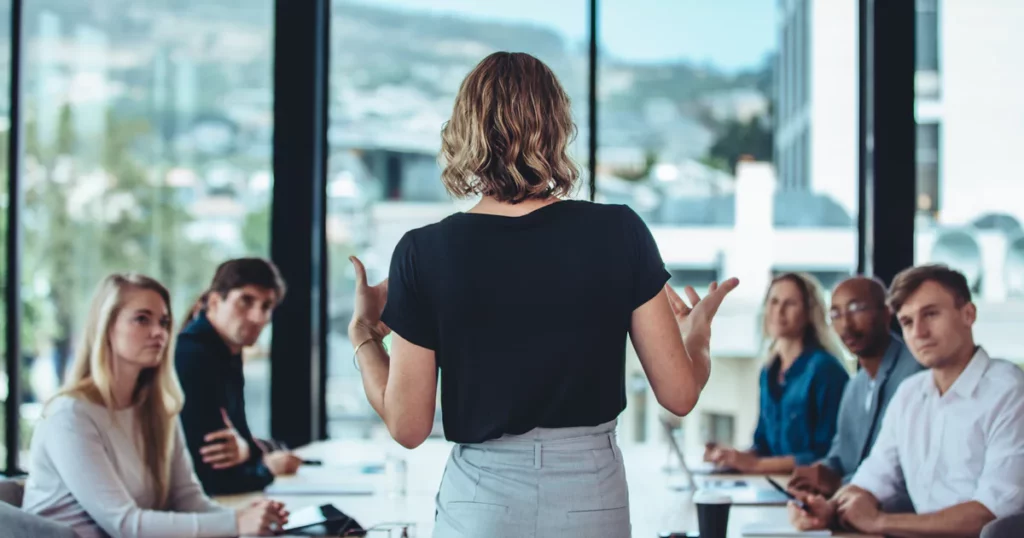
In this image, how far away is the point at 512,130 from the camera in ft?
5.81

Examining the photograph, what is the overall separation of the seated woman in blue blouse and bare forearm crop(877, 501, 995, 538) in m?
1.28

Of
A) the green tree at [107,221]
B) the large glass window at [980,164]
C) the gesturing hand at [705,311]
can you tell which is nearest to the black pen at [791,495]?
the gesturing hand at [705,311]

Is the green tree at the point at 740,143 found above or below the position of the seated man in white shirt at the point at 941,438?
above

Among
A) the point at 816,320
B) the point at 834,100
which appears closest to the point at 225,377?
the point at 816,320

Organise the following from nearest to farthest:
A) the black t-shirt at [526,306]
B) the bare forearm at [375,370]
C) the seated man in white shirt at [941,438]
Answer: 1. the black t-shirt at [526,306]
2. the bare forearm at [375,370]
3. the seated man in white shirt at [941,438]

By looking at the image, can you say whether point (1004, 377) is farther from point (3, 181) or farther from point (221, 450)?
point (3, 181)

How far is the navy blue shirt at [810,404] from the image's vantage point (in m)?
4.21

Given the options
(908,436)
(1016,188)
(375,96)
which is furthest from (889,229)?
(375,96)

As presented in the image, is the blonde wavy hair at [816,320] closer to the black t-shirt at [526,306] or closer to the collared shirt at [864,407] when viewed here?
the collared shirt at [864,407]

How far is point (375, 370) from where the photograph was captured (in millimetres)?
1926

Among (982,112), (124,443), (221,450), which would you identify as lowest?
(221,450)

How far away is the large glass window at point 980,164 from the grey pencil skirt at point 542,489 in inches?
141

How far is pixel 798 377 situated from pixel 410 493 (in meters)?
1.68

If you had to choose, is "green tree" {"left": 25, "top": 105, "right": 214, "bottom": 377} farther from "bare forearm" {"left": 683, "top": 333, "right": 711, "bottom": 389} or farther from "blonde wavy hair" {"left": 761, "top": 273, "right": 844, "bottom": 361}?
"bare forearm" {"left": 683, "top": 333, "right": 711, "bottom": 389}
